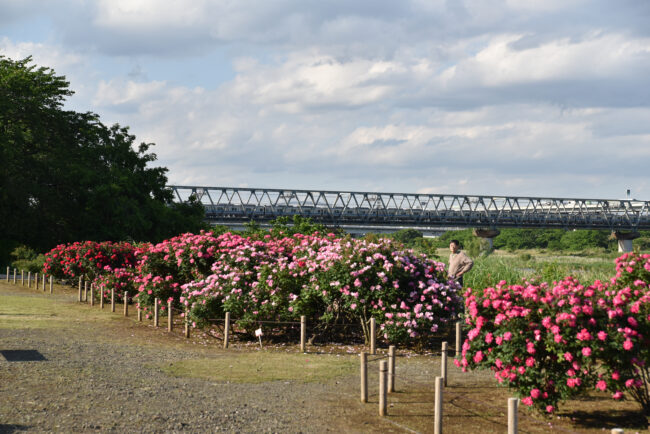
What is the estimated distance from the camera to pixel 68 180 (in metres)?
44.9

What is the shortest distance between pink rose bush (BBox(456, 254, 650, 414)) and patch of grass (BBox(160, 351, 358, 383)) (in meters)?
3.73

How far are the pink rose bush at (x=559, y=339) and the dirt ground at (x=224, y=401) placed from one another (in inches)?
26.2

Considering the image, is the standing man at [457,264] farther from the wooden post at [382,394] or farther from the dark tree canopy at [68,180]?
the dark tree canopy at [68,180]

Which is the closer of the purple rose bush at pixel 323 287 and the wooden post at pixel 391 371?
the wooden post at pixel 391 371

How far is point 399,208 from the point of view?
383 feet

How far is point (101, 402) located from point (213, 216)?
89277 millimetres

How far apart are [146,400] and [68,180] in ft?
123

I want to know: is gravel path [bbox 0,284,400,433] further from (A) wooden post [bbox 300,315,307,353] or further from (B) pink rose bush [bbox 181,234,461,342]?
(B) pink rose bush [bbox 181,234,461,342]

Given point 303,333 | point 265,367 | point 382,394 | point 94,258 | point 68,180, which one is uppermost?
point 68,180

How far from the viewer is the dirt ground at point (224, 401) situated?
30.8 ft

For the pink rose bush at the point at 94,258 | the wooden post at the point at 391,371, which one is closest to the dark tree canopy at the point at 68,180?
the pink rose bush at the point at 94,258

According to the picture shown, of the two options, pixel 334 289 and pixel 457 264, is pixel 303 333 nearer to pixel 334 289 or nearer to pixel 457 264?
pixel 334 289

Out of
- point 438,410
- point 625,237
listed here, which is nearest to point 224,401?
point 438,410

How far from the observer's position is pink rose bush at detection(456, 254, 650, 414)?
9062 mm
